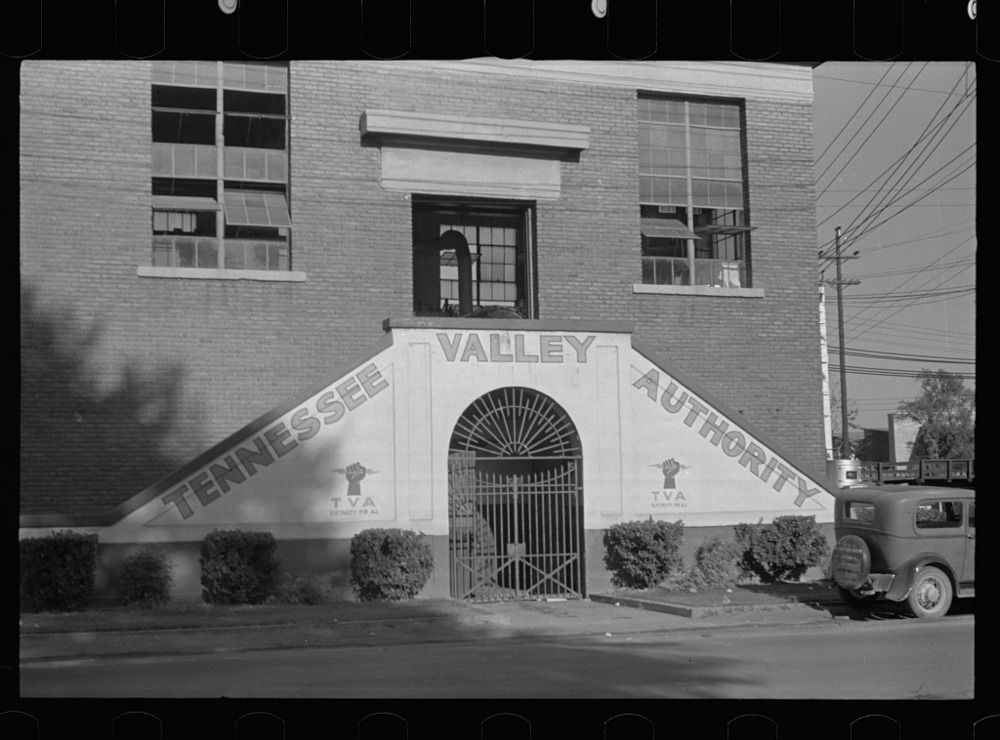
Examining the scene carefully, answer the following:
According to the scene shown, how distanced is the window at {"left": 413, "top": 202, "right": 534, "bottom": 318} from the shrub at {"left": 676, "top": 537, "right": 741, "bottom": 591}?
6064 millimetres

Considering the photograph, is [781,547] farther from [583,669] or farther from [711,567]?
[583,669]

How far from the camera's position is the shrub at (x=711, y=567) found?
19141 mm

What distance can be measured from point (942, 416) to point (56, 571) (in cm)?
1415

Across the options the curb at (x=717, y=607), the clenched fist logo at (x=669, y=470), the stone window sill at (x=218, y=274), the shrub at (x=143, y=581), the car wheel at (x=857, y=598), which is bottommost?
the curb at (x=717, y=607)

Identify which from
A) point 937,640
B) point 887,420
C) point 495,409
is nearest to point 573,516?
point 495,409

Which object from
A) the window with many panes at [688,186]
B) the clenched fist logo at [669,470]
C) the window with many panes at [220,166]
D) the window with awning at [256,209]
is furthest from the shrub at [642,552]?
the window with awning at [256,209]

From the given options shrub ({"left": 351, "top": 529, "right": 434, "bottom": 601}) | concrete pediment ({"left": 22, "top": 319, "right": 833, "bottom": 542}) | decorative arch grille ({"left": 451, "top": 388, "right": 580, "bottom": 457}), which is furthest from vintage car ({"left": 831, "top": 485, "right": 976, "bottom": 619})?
shrub ({"left": 351, "top": 529, "right": 434, "bottom": 601})

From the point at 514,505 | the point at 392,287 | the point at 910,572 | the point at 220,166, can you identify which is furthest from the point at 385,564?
the point at 910,572

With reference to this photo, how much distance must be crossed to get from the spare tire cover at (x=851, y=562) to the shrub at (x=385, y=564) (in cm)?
635

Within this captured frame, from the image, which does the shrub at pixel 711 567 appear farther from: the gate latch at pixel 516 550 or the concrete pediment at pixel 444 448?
the gate latch at pixel 516 550

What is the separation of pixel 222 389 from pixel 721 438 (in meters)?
8.68

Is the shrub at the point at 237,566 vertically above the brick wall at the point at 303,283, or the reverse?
the brick wall at the point at 303,283

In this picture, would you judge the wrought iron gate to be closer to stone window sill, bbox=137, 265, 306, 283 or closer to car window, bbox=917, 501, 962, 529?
stone window sill, bbox=137, 265, 306, 283

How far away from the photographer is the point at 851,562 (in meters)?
16.2
